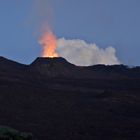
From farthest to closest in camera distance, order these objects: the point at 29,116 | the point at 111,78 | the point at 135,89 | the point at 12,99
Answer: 1. the point at 111,78
2. the point at 135,89
3. the point at 12,99
4. the point at 29,116

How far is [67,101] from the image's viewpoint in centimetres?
7175

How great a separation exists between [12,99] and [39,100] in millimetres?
3399

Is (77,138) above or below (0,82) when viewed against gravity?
below

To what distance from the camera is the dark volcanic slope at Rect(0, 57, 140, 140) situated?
186ft

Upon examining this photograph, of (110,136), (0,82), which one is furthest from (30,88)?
(110,136)

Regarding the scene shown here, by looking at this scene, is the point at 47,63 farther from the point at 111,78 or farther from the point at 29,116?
the point at 29,116

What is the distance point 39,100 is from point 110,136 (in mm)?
19122

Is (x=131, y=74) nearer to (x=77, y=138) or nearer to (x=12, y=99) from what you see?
(x=12, y=99)

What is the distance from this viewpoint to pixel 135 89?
3236 inches

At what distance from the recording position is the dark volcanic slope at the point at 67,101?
2228 inches

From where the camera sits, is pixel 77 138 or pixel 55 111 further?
pixel 55 111

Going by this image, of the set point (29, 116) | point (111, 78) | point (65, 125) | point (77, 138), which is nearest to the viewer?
point (77, 138)

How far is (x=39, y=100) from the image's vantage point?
235ft

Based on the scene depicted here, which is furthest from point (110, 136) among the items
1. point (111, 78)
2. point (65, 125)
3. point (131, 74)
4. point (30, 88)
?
point (131, 74)
